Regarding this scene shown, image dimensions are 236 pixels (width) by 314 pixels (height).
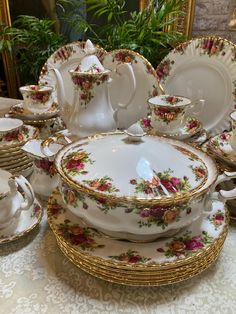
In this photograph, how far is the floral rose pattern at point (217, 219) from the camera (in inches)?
20.3

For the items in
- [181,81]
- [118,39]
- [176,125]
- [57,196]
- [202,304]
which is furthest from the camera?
[118,39]

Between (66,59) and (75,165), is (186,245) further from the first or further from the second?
(66,59)

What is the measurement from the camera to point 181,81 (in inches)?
36.8

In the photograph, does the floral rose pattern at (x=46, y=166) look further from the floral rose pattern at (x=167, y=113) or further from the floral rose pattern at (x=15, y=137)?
the floral rose pattern at (x=167, y=113)

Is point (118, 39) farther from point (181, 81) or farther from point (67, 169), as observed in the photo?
point (67, 169)

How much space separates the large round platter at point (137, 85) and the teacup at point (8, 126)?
0.27 metres

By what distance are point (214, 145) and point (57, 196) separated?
1.15 feet

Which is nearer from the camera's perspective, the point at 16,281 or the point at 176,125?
the point at 16,281

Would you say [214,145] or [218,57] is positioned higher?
[218,57]

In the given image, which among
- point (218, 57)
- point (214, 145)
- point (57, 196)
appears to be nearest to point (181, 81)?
point (218, 57)

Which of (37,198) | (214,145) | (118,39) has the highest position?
(118,39)

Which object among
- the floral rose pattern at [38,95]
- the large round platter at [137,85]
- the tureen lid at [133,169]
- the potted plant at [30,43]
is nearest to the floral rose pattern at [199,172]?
the tureen lid at [133,169]

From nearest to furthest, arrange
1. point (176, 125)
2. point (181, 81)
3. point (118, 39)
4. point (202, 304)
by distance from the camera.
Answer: point (202, 304), point (176, 125), point (181, 81), point (118, 39)

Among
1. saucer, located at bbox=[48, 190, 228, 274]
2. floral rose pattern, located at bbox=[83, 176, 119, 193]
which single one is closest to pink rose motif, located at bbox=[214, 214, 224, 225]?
saucer, located at bbox=[48, 190, 228, 274]
